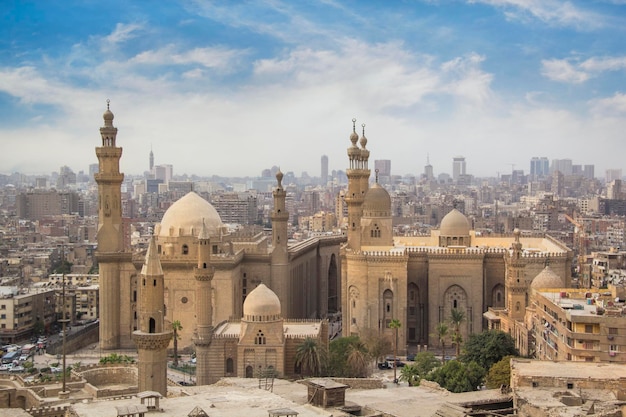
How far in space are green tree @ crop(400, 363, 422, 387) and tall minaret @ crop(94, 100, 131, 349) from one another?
14.4 meters

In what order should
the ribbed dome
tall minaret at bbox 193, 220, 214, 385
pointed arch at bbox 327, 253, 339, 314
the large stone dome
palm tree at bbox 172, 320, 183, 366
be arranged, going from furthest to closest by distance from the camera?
pointed arch at bbox 327, 253, 339, 314, the ribbed dome, the large stone dome, palm tree at bbox 172, 320, 183, 366, tall minaret at bbox 193, 220, 214, 385

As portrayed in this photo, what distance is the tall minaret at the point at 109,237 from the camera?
4200 centimetres

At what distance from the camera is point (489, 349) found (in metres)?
32.6

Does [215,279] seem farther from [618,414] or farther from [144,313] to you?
[618,414]

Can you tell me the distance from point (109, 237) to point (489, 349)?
18.5 m

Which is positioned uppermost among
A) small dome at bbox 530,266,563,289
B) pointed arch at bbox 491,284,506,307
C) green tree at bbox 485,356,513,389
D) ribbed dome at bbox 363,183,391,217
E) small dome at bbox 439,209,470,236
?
ribbed dome at bbox 363,183,391,217

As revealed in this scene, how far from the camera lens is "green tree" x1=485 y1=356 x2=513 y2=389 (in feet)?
96.4

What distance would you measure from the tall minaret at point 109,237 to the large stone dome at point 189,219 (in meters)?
2.13

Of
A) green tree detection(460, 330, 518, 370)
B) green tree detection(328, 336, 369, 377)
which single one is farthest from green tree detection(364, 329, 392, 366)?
green tree detection(460, 330, 518, 370)

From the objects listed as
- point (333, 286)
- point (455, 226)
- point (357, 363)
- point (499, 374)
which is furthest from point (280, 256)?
point (499, 374)

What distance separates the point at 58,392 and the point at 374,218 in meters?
18.4

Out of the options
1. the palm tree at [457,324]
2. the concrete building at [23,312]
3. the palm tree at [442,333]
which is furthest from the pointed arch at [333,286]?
the concrete building at [23,312]

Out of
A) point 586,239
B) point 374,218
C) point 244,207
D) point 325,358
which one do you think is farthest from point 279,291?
Answer: point 244,207

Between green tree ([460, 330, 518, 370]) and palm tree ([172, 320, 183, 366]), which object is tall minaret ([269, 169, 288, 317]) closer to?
palm tree ([172, 320, 183, 366])
